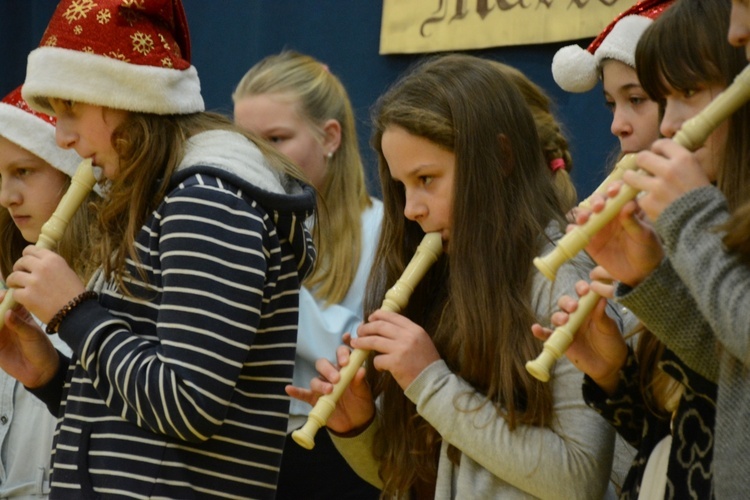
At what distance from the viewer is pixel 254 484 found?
1.50 m

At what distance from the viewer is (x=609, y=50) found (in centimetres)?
190

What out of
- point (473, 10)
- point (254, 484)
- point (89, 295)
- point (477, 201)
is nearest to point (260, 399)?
point (254, 484)

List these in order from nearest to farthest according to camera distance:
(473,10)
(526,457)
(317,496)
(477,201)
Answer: (526,457), (477,201), (317,496), (473,10)

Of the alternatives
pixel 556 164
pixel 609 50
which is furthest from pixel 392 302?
pixel 609 50

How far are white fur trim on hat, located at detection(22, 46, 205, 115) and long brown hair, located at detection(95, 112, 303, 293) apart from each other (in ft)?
0.09

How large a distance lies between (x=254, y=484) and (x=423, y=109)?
1.95ft

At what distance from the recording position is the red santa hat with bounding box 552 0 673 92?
186 cm

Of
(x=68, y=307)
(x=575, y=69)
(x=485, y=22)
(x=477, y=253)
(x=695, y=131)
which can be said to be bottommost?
(x=68, y=307)

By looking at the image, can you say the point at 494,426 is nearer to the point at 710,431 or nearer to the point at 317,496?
the point at 710,431

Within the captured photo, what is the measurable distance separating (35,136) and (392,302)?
925 millimetres

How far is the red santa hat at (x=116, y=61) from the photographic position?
1589 millimetres

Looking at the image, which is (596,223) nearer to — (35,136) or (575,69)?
(575,69)

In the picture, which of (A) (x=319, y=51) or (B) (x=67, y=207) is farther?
(A) (x=319, y=51)

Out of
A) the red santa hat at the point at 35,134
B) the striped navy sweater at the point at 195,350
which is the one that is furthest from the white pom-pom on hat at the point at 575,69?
the red santa hat at the point at 35,134
